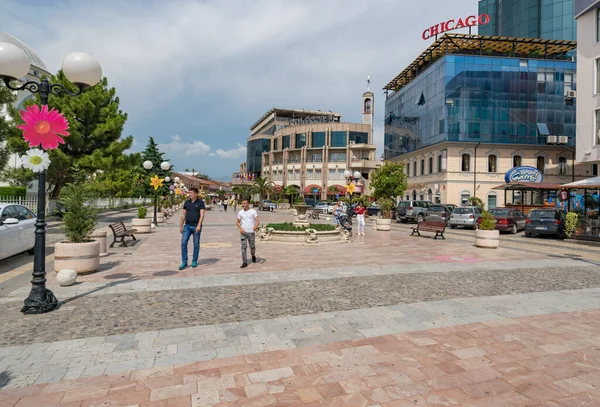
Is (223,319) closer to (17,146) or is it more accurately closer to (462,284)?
(462,284)

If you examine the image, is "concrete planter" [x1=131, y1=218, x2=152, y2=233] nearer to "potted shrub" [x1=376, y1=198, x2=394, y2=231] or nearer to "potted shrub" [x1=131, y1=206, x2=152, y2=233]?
"potted shrub" [x1=131, y1=206, x2=152, y2=233]

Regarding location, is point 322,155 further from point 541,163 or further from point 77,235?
point 77,235

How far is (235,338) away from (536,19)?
80.5 meters

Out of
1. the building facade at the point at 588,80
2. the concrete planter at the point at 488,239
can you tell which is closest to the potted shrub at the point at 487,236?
the concrete planter at the point at 488,239

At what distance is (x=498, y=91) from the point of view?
42406 millimetres

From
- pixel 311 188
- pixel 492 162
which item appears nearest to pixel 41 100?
pixel 492 162

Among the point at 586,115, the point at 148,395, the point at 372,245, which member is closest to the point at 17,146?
the point at 372,245

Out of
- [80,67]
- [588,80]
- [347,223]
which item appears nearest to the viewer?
[80,67]

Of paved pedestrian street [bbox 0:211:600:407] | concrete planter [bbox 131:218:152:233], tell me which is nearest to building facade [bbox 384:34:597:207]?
concrete planter [bbox 131:218:152:233]

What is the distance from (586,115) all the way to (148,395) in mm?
34912

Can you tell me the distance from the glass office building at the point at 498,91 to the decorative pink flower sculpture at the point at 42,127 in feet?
137

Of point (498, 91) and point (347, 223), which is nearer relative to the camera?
point (347, 223)

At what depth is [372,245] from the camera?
1406cm

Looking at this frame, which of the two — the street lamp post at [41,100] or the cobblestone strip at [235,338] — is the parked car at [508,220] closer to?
the cobblestone strip at [235,338]
